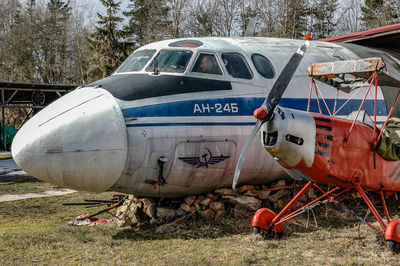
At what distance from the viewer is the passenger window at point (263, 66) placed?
8359mm

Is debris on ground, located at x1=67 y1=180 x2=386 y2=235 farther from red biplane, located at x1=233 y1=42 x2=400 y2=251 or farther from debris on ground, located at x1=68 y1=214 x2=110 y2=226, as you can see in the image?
red biplane, located at x1=233 y1=42 x2=400 y2=251

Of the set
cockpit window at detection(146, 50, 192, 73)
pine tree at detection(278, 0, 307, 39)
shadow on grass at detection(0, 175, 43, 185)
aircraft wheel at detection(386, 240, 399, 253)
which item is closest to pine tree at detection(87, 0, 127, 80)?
pine tree at detection(278, 0, 307, 39)

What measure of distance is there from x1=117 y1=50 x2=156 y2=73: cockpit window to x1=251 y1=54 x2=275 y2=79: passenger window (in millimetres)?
2083

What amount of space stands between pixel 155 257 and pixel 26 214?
607 cm

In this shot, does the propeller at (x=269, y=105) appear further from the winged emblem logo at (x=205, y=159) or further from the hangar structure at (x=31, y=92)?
the hangar structure at (x=31, y=92)

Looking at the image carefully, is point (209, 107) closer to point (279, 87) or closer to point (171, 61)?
point (171, 61)

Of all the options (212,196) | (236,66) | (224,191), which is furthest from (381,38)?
(212,196)

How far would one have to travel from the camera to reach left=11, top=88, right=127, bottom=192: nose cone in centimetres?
628

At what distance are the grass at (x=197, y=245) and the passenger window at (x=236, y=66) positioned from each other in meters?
2.78

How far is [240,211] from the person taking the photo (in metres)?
7.93

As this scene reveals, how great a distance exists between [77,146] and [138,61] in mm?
2607

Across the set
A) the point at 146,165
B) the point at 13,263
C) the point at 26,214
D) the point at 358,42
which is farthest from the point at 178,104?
the point at 358,42

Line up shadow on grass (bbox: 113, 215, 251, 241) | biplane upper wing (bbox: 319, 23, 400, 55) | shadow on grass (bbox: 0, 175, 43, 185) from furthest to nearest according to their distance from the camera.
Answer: shadow on grass (bbox: 0, 175, 43, 185), biplane upper wing (bbox: 319, 23, 400, 55), shadow on grass (bbox: 113, 215, 251, 241)

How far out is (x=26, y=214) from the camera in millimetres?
10641
